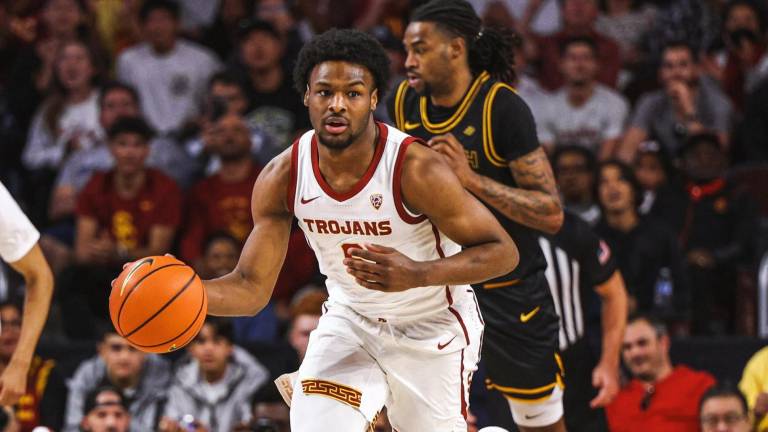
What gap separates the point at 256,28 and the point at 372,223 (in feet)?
19.5

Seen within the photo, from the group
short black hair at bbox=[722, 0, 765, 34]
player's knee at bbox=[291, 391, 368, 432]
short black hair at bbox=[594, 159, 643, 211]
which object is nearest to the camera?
Result: player's knee at bbox=[291, 391, 368, 432]

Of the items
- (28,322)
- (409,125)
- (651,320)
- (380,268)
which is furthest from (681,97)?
(380,268)

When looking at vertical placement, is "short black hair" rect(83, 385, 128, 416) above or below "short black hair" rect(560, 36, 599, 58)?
below

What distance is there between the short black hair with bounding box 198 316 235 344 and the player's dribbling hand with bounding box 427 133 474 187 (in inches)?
119

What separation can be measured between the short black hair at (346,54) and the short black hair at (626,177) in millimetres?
4123

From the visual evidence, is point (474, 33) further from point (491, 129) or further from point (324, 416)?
point (324, 416)

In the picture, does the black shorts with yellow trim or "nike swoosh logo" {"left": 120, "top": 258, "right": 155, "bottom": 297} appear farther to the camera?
the black shorts with yellow trim

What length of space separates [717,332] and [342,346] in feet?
15.0

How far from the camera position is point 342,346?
17.1 feet

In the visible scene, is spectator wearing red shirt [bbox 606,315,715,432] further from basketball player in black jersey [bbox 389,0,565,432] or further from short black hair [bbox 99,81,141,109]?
short black hair [bbox 99,81,141,109]

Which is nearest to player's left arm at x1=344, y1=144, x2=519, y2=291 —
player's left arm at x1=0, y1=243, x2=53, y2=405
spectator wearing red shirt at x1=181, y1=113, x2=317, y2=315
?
player's left arm at x1=0, y1=243, x2=53, y2=405

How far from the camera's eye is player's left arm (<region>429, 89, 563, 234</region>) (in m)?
5.76

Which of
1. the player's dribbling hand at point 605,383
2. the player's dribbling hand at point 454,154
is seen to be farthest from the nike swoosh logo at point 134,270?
the player's dribbling hand at point 605,383

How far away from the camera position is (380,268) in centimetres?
445
